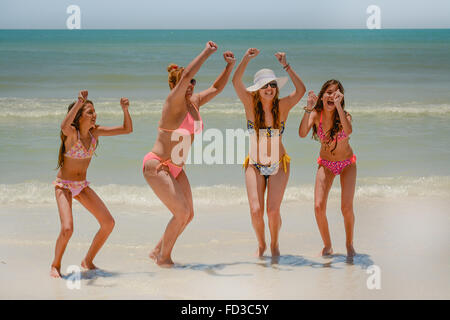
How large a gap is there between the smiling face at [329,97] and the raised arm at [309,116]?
0.38ft

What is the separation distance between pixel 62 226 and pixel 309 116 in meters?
2.60

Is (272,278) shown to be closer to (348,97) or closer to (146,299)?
(146,299)

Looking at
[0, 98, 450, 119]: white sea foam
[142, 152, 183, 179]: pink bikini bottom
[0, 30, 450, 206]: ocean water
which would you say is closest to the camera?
[142, 152, 183, 179]: pink bikini bottom

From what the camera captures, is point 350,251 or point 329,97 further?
point 350,251

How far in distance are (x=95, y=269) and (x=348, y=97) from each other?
16345 millimetres

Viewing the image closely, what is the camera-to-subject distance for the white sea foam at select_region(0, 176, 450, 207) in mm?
8328

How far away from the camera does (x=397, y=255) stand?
6043 millimetres

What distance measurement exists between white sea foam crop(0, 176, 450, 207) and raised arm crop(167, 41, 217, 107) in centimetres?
302

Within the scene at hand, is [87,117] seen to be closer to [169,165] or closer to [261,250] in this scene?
[169,165]

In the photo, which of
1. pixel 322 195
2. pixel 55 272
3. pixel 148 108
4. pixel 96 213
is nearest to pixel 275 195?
pixel 322 195

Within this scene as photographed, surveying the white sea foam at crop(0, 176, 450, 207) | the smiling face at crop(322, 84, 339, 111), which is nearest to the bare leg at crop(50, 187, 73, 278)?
the smiling face at crop(322, 84, 339, 111)

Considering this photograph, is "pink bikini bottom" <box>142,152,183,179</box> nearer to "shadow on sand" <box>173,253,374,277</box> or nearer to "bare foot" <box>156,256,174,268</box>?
"bare foot" <box>156,256,174,268</box>

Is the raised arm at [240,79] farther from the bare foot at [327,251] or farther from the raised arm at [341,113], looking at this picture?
the bare foot at [327,251]

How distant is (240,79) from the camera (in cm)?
569
